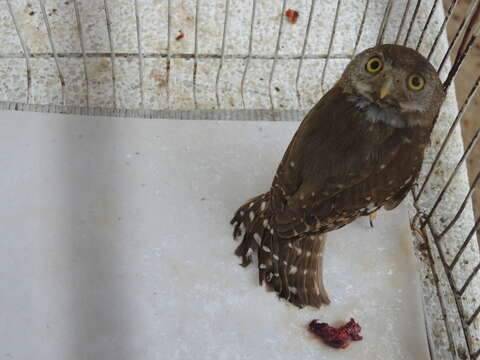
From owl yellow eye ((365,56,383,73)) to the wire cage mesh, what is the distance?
0.46 metres

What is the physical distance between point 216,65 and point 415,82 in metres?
0.84

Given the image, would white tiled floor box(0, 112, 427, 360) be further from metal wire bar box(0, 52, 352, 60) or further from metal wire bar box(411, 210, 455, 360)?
metal wire bar box(0, 52, 352, 60)

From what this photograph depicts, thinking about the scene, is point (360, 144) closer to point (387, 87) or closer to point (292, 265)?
point (387, 87)

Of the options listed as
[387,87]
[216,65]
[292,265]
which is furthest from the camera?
[216,65]

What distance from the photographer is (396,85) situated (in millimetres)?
1393

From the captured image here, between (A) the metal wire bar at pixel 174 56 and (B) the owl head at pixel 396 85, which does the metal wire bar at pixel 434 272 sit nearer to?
(B) the owl head at pixel 396 85

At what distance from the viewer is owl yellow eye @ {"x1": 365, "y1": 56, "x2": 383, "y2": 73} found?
141cm

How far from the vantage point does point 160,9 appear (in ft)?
7.17

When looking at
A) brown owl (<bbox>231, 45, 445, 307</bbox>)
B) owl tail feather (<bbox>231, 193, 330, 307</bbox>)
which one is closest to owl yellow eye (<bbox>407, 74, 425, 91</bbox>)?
brown owl (<bbox>231, 45, 445, 307</bbox>)

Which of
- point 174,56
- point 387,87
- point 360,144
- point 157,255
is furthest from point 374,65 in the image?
point 174,56

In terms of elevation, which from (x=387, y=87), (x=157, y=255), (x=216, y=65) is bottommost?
(x=157, y=255)

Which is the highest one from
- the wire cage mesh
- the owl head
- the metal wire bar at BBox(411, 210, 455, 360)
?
the owl head

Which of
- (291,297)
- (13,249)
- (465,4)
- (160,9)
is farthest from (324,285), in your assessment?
(465,4)

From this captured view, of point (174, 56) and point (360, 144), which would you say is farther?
point (174, 56)
